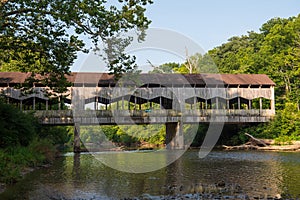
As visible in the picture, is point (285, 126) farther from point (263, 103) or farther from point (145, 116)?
point (145, 116)

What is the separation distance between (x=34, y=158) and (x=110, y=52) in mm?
7610

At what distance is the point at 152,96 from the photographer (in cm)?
3291

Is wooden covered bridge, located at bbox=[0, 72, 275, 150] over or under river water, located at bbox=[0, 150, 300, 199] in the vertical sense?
over

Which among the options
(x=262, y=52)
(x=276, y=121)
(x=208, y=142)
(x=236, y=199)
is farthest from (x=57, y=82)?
(x=262, y=52)

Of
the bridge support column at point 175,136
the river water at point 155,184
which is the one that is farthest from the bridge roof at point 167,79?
the river water at point 155,184

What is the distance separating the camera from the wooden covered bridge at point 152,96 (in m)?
30.3

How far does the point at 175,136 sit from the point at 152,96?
173 inches

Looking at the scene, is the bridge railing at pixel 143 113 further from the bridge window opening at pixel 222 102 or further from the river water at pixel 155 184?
the river water at pixel 155 184

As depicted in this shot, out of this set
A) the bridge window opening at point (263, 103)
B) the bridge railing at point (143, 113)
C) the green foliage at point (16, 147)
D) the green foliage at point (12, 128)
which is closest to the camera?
the green foliage at point (16, 147)

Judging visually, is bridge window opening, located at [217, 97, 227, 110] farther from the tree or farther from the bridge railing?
the tree

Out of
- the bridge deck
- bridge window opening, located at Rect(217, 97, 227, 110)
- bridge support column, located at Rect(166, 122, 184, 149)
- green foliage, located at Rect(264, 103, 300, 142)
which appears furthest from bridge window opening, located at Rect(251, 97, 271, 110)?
bridge support column, located at Rect(166, 122, 184, 149)

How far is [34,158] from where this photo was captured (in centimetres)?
1764

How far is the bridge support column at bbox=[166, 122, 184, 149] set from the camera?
107ft

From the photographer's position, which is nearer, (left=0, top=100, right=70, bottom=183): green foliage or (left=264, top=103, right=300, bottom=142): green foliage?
(left=0, top=100, right=70, bottom=183): green foliage
